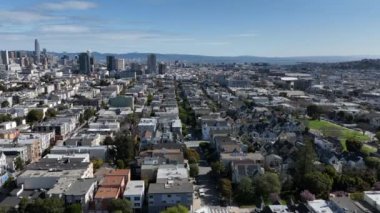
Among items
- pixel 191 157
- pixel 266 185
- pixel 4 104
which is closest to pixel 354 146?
pixel 266 185

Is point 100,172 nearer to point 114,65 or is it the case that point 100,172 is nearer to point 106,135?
point 106,135

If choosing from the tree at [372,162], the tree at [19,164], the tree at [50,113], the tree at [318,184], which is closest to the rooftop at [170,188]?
the tree at [318,184]

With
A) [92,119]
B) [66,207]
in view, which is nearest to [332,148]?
[66,207]

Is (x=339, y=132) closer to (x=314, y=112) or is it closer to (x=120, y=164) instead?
(x=314, y=112)

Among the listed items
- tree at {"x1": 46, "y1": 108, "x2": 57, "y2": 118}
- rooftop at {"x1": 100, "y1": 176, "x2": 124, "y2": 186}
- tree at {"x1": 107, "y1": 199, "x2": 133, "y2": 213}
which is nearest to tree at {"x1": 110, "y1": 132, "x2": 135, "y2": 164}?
rooftop at {"x1": 100, "y1": 176, "x2": 124, "y2": 186}

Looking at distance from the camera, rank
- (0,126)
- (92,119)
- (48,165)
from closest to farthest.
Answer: (48,165) < (0,126) < (92,119)

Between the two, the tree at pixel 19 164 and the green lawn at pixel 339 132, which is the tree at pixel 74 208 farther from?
the green lawn at pixel 339 132
